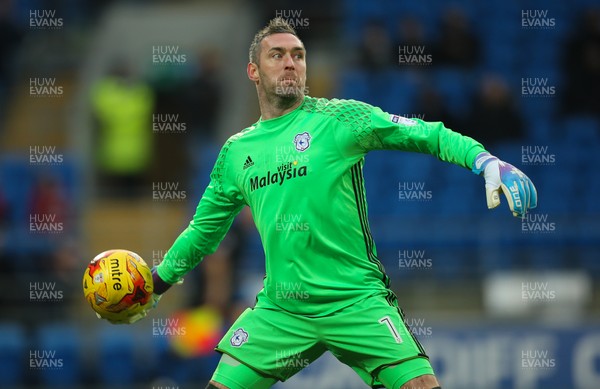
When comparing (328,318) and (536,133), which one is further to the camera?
(536,133)

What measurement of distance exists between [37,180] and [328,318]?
29.2 ft

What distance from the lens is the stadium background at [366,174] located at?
11.8 meters

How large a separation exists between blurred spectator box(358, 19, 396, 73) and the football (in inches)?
340

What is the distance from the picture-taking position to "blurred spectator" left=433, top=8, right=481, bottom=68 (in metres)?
15.0

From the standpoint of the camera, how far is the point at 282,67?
652cm

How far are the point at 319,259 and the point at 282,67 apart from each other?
1127 millimetres

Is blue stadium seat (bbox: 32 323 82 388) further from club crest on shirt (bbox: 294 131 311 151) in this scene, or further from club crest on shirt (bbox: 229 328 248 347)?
club crest on shirt (bbox: 294 131 311 151)

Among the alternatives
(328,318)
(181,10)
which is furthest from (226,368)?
(181,10)

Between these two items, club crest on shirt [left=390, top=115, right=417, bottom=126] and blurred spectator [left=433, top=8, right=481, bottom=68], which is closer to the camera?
club crest on shirt [left=390, top=115, right=417, bottom=126]

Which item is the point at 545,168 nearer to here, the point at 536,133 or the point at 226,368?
the point at 536,133

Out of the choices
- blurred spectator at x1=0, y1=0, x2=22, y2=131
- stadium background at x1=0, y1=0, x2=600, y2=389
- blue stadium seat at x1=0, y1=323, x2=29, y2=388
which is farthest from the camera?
blurred spectator at x1=0, y1=0, x2=22, y2=131

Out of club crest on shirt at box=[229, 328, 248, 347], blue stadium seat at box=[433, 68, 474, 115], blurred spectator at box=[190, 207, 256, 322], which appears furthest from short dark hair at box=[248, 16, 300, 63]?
blue stadium seat at box=[433, 68, 474, 115]

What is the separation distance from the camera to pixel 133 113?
50.6ft

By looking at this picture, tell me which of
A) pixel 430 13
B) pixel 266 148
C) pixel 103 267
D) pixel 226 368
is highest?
pixel 430 13
